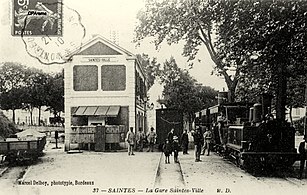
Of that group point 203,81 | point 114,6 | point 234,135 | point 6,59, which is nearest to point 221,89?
point 203,81

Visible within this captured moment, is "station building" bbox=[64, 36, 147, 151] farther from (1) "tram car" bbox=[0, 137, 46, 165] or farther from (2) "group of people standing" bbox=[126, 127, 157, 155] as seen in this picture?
(1) "tram car" bbox=[0, 137, 46, 165]

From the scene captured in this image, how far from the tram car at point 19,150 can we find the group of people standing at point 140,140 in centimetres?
97

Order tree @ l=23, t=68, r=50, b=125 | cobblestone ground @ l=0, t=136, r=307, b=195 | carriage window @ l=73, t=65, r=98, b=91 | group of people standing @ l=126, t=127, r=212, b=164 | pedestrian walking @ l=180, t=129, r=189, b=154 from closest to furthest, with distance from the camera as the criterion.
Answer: cobblestone ground @ l=0, t=136, r=307, b=195, tree @ l=23, t=68, r=50, b=125, carriage window @ l=73, t=65, r=98, b=91, group of people standing @ l=126, t=127, r=212, b=164, pedestrian walking @ l=180, t=129, r=189, b=154

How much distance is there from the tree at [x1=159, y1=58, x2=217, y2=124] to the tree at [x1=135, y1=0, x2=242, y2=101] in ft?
0.68

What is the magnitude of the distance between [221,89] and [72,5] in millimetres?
1721

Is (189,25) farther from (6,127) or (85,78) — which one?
(6,127)

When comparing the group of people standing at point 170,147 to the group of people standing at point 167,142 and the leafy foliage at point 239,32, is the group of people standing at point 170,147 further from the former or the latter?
the leafy foliage at point 239,32

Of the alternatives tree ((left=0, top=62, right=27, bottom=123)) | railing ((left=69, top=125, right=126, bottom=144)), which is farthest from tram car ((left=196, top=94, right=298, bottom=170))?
tree ((left=0, top=62, right=27, bottom=123))

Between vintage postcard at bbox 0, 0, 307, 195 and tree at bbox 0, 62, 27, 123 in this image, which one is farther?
tree at bbox 0, 62, 27, 123

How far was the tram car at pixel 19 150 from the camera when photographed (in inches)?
187

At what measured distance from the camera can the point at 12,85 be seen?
15.1ft

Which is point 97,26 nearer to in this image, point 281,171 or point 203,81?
point 203,81

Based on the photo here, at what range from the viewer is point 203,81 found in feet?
14.8

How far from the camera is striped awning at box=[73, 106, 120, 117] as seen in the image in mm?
4905
